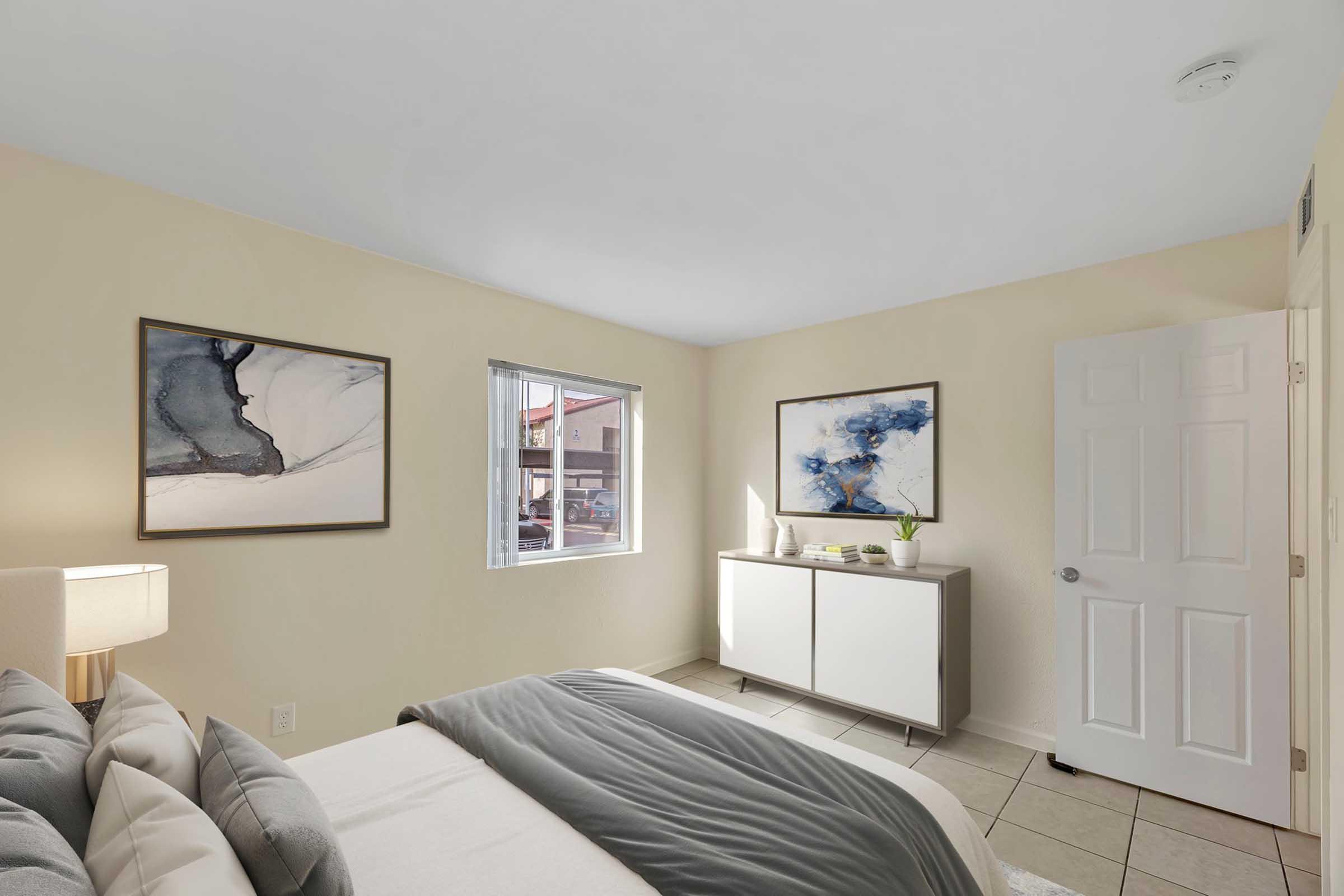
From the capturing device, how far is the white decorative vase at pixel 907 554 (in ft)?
11.4

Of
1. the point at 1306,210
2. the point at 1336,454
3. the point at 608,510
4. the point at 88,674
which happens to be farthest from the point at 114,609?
Result: the point at 1306,210

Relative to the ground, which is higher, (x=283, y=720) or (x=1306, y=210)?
(x=1306, y=210)

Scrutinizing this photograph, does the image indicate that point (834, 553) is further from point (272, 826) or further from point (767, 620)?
point (272, 826)

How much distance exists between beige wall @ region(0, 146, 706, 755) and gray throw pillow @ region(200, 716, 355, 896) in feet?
4.85

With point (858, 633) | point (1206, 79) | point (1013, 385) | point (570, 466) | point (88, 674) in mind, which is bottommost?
point (858, 633)

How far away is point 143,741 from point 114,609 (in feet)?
3.30

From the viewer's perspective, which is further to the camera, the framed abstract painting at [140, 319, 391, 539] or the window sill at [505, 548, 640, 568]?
the window sill at [505, 548, 640, 568]

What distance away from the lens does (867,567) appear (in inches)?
137

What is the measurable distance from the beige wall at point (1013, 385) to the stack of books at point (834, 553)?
9.4 inches

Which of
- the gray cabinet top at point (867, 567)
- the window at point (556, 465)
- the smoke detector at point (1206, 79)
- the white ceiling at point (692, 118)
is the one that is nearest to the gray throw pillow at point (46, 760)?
the white ceiling at point (692, 118)

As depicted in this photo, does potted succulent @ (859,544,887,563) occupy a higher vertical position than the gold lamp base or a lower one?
higher

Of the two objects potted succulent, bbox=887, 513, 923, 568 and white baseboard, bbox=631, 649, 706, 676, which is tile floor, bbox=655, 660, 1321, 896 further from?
white baseboard, bbox=631, 649, 706, 676

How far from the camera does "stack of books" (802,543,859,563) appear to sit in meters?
3.67

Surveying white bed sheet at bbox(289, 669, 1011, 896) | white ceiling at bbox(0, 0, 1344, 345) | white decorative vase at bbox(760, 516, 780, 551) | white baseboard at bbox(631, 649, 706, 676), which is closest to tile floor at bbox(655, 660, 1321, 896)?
white bed sheet at bbox(289, 669, 1011, 896)
